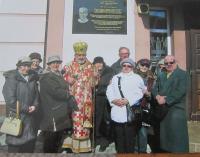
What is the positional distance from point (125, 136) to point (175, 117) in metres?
0.65

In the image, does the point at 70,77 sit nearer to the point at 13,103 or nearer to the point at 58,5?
the point at 13,103

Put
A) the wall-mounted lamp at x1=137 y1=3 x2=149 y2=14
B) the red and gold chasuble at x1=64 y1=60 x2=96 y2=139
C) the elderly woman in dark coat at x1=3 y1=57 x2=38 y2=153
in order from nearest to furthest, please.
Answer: the elderly woman in dark coat at x1=3 y1=57 x2=38 y2=153 → the red and gold chasuble at x1=64 y1=60 x2=96 y2=139 → the wall-mounted lamp at x1=137 y1=3 x2=149 y2=14

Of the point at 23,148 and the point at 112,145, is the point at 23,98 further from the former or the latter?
the point at 112,145

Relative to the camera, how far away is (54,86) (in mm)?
5074

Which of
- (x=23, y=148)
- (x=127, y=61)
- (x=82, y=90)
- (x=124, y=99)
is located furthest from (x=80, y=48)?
(x=23, y=148)

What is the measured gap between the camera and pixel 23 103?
506 cm

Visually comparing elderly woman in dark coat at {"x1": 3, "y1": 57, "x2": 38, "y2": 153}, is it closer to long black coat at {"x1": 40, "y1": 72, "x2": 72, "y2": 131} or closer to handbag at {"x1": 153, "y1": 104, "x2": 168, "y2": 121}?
long black coat at {"x1": 40, "y1": 72, "x2": 72, "y2": 131}

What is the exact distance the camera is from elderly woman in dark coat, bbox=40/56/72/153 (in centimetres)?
501

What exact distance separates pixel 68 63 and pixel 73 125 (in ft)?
2.73

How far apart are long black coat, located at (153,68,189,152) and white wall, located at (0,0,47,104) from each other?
6.70 feet

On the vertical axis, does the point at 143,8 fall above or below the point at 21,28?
above

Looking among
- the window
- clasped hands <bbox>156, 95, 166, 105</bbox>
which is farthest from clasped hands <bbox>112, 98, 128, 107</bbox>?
the window

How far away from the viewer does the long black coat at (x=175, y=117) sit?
475 centimetres

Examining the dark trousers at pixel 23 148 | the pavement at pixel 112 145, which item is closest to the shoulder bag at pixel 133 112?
the pavement at pixel 112 145
